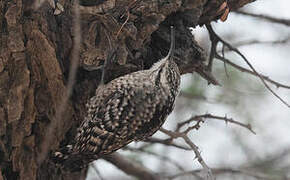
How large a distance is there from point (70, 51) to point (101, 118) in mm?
480

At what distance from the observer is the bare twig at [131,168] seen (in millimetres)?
4137

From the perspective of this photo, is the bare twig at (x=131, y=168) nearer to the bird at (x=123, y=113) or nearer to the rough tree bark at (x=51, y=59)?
the rough tree bark at (x=51, y=59)

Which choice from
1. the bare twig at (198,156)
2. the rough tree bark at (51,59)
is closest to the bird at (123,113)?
the rough tree bark at (51,59)

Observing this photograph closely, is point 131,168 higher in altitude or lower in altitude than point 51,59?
lower

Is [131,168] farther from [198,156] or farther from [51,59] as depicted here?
[51,59]

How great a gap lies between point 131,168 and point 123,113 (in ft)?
3.65

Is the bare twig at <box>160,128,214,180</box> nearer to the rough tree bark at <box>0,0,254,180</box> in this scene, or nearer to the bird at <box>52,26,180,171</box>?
the bird at <box>52,26,180,171</box>

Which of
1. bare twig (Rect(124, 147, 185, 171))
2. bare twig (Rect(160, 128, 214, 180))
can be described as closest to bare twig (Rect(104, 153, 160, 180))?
bare twig (Rect(124, 147, 185, 171))

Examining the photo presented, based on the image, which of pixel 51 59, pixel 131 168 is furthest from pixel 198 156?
pixel 131 168

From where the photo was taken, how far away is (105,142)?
10.3 ft

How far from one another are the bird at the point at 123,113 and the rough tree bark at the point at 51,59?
0.11 m

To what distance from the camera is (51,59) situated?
9.52 feet

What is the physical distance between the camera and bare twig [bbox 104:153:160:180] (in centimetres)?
414

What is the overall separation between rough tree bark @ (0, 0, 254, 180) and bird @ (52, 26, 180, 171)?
0.11 meters
